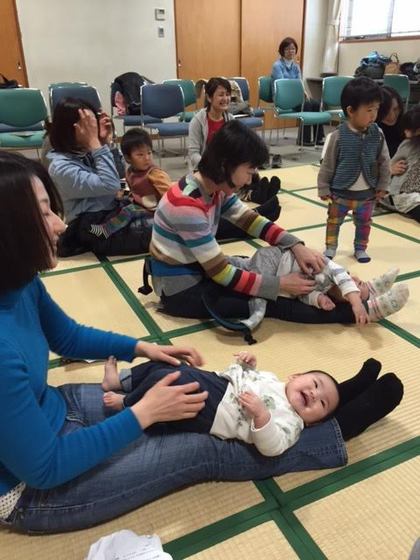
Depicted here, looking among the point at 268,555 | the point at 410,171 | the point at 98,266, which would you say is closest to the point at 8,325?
the point at 268,555

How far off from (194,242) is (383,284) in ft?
2.61

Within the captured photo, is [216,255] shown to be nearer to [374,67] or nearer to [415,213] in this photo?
[415,213]

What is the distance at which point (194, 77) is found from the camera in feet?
21.8

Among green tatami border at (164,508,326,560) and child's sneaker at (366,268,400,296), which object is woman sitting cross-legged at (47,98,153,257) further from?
green tatami border at (164,508,326,560)

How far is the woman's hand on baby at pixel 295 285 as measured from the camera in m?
1.81

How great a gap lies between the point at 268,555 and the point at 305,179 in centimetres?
369

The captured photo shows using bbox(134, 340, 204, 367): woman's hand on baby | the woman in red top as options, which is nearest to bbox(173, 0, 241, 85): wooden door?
the woman in red top

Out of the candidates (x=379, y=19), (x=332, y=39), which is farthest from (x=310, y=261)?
(x=332, y=39)

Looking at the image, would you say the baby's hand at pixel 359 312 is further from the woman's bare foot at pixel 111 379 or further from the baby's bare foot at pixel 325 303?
the woman's bare foot at pixel 111 379

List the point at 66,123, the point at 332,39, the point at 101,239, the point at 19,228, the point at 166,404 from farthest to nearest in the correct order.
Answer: the point at 332,39 → the point at 101,239 → the point at 66,123 → the point at 166,404 → the point at 19,228

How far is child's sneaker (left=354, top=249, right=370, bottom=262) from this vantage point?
2.53 metres

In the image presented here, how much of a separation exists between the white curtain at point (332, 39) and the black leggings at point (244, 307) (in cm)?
678

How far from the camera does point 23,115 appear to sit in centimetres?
417

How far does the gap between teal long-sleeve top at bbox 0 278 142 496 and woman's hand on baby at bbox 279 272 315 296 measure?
38.2 inches
